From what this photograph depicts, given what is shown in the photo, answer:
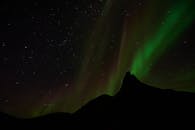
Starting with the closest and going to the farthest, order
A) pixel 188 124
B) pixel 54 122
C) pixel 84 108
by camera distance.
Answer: pixel 188 124, pixel 84 108, pixel 54 122

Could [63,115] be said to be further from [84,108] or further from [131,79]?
[131,79]

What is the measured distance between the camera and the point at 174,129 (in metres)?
4.29

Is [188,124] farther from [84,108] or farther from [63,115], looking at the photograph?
[63,115]

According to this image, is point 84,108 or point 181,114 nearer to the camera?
point 181,114

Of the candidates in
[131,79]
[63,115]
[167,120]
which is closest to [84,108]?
[63,115]

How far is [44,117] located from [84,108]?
2.57 ft

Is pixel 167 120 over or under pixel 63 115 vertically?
over

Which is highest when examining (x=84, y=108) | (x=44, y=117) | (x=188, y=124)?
(x=188, y=124)

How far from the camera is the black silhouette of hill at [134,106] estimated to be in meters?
4.33

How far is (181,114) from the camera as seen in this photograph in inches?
171

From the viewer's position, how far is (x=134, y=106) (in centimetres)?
442

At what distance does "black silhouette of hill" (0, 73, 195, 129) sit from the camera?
14.2 feet

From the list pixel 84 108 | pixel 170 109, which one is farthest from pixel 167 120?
pixel 84 108

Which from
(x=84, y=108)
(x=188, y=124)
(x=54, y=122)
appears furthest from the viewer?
(x=54, y=122)
